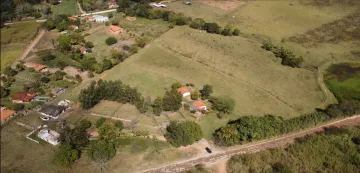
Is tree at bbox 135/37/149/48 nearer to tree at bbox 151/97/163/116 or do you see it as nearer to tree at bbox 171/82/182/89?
tree at bbox 171/82/182/89

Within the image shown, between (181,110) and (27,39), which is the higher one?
(27,39)

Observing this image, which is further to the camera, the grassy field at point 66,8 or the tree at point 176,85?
the grassy field at point 66,8

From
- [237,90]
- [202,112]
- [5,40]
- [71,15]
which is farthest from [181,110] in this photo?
[71,15]

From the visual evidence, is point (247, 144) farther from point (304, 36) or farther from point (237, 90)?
point (304, 36)

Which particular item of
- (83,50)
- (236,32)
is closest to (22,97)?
(83,50)

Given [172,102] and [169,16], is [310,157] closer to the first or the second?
[172,102]

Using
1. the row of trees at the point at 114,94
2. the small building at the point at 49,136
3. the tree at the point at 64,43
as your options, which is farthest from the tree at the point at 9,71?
the small building at the point at 49,136

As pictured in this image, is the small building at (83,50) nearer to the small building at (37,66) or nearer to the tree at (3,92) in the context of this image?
the small building at (37,66)

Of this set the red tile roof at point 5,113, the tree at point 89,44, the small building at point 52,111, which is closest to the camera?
the red tile roof at point 5,113
